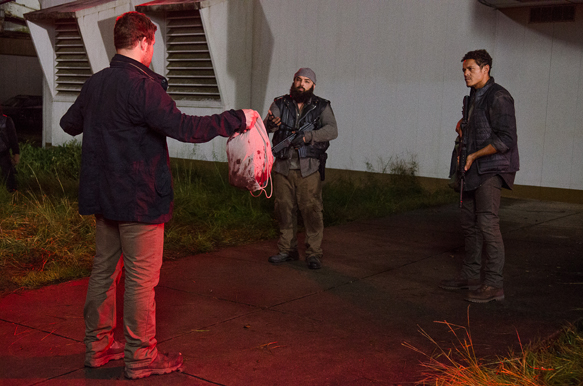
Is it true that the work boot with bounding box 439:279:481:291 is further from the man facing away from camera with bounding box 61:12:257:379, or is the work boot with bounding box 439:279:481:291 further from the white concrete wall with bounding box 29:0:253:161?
the white concrete wall with bounding box 29:0:253:161

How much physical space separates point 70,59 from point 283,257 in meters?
10.8

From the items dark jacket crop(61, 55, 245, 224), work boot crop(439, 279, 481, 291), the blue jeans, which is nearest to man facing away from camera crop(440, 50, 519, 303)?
work boot crop(439, 279, 481, 291)

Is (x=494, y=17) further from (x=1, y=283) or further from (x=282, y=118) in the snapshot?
(x=1, y=283)

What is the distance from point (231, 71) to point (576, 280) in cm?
888

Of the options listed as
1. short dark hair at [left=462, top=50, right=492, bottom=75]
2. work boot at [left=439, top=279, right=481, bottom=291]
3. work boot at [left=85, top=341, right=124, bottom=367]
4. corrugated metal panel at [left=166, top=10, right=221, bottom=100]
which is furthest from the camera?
corrugated metal panel at [left=166, top=10, right=221, bottom=100]

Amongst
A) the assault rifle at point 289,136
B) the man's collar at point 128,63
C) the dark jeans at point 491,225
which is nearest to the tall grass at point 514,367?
the dark jeans at point 491,225

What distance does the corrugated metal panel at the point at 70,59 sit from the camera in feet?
48.5

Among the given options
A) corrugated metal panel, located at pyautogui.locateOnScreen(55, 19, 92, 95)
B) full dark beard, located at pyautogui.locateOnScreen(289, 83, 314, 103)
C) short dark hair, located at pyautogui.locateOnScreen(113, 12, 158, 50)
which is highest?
corrugated metal panel, located at pyautogui.locateOnScreen(55, 19, 92, 95)

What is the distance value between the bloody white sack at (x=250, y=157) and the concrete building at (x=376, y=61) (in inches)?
301

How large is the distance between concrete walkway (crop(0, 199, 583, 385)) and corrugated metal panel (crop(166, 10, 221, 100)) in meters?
6.79

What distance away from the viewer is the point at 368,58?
1225 centimetres

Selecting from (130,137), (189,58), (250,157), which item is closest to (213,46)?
(189,58)

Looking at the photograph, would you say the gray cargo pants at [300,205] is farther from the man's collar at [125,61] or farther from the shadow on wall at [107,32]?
the shadow on wall at [107,32]

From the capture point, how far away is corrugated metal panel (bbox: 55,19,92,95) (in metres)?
14.8
